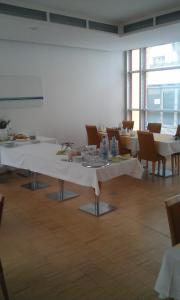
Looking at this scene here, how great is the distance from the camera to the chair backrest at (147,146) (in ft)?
18.1

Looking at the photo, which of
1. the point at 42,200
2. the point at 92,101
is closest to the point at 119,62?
the point at 92,101

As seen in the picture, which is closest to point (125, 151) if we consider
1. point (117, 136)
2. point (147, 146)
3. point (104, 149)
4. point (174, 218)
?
point (117, 136)

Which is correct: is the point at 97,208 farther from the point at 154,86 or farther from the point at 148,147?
the point at 154,86

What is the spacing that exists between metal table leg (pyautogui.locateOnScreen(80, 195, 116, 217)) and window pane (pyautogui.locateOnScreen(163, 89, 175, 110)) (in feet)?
14.3

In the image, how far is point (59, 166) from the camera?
400cm

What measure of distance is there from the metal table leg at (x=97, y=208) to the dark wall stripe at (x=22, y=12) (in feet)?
9.86

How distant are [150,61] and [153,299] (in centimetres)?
691

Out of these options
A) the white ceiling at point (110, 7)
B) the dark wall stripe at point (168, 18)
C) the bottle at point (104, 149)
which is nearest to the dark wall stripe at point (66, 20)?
the white ceiling at point (110, 7)

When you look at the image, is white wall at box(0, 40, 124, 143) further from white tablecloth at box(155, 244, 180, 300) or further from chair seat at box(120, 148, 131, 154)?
white tablecloth at box(155, 244, 180, 300)

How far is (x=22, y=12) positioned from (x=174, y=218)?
413cm

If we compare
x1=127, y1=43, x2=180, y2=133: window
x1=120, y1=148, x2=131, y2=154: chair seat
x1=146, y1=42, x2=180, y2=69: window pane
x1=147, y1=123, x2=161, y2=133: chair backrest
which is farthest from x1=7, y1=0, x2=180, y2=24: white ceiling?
x1=120, y1=148, x2=131, y2=154: chair seat

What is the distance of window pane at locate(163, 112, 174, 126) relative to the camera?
8008 mm

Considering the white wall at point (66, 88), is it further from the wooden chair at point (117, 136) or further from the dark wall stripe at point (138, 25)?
the dark wall stripe at point (138, 25)

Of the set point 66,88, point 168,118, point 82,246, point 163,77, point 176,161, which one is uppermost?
point 163,77
